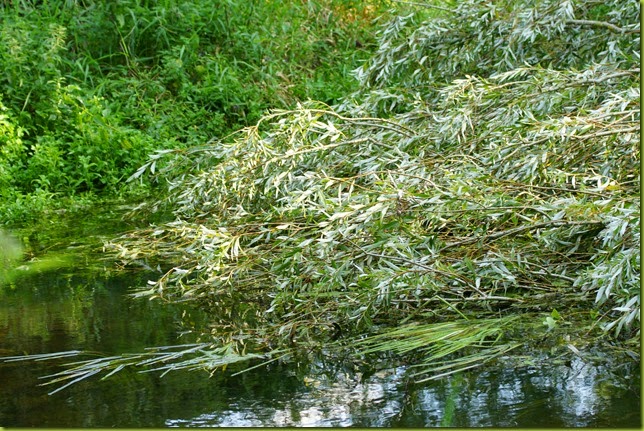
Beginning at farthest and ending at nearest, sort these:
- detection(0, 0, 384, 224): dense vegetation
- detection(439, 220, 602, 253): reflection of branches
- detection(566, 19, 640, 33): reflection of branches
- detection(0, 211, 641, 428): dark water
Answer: detection(0, 0, 384, 224): dense vegetation < detection(566, 19, 640, 33): reflection of branches < detection(439, 220, 602, 253): reflection of branches < detection(0, 211, 641, 428): dark water

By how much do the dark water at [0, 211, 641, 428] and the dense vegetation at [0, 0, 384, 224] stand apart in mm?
3729

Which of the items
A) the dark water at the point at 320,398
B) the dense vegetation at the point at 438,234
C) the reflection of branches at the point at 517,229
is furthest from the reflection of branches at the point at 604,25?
the dark water at the point at 320,398

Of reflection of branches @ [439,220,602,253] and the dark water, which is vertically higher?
reflection of branches @ [439,220,602,253]

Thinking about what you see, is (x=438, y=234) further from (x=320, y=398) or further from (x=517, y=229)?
(x=320, y=398)

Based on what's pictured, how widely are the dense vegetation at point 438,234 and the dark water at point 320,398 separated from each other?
147 millimetres

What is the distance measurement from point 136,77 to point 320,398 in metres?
6.55

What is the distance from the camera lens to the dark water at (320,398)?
9.79 ft

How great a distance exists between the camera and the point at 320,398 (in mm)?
3207

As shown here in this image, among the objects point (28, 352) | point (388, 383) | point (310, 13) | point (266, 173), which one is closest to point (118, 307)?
point (28, 352)

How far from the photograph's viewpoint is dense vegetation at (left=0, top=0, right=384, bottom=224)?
25.2 ft

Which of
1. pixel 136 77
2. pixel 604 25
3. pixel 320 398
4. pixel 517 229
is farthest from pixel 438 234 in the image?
pixel 136 77

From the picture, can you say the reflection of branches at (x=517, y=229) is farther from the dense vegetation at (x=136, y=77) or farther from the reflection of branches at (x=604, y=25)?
the dense vegetation at (x=136, y=77)

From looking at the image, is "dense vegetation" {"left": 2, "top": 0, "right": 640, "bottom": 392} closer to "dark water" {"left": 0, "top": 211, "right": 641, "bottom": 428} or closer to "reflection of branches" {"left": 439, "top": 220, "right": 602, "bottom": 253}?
"reflection of branches" {"left": 439, "top": 220, "right": 602, "bottom": 253}

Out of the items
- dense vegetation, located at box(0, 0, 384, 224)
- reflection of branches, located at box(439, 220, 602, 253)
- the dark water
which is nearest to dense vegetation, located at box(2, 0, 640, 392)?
reflection of branches, located at box(439, 220, 602, 253)
